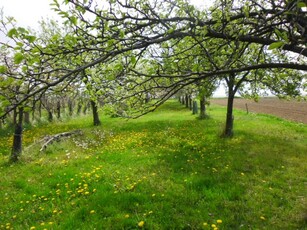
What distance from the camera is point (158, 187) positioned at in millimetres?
8695

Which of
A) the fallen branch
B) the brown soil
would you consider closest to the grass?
the fallen branch

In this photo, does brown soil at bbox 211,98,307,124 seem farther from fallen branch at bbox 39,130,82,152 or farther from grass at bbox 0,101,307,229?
fallen branch at bbox 39,130,82,152

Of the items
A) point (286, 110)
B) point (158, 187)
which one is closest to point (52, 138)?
point (158, 187)

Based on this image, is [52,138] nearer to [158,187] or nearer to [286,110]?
[158,187]

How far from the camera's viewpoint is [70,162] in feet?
39.3

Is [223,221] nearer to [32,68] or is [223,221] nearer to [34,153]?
[32,68]

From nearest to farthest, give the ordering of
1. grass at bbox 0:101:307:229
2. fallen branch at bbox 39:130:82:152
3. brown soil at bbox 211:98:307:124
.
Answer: grass at bbox 0:101:307:229
fallen branch at bbox 39:130:82:152
brown soil at bbox 211:98:307:124

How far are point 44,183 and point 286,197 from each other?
779cm

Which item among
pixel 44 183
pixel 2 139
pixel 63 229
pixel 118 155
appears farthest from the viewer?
pixel 2 139

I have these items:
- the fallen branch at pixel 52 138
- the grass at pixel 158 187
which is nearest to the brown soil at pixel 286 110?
the grass at pixel 158 187

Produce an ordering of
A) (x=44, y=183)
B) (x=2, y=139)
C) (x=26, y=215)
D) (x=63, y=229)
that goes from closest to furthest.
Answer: (x=63, y=229), (x=26, y=215), (x=44, y=183), (x=2, y=139)

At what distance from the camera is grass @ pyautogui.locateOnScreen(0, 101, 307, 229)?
674cm

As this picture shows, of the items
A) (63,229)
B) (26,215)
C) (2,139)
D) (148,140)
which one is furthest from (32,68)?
(2,139)

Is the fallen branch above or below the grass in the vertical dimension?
above
